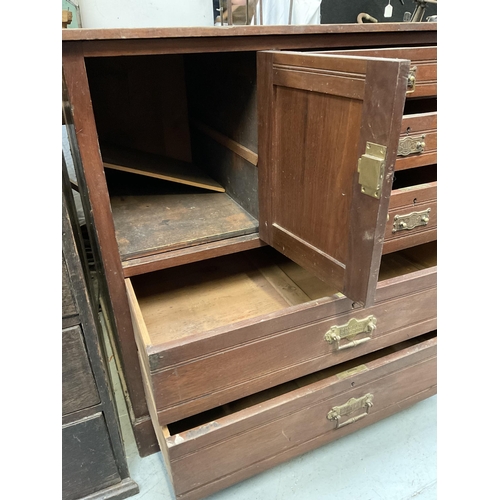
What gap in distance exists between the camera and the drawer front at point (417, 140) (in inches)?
34.1

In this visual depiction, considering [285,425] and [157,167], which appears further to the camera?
[157,167]

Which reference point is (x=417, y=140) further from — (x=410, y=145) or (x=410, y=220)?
(x=410, y=220)

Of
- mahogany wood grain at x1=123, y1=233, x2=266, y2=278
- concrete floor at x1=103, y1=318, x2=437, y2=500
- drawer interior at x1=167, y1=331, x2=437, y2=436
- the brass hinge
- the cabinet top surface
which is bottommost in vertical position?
concrete floor at x1=103, y1=318, x2=437, y2=500

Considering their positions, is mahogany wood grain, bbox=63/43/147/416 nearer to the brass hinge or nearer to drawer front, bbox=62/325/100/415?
drawer front, bbox=62/325/100/415

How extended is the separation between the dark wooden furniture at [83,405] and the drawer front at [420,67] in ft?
2.27

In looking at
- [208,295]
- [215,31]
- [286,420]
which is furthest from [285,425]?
[215,31]

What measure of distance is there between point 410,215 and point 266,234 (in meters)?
0.34

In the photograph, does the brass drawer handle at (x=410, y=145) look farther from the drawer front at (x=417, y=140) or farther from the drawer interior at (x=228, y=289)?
the drawer interior at (x=228, y=289)

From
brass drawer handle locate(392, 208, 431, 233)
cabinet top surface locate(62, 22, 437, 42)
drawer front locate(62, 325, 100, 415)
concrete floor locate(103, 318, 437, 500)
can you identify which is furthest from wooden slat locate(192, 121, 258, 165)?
concrete floor locate(103, 318, 437, 500)

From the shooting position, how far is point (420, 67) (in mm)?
854

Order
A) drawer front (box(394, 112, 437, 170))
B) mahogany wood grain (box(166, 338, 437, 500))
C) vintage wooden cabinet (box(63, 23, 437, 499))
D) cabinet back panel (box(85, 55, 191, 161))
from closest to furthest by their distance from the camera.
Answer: vintage wooden cabinet (box(63, 23, 437, 499)) < mahogany wood grain (box(166, 338, 437, 500)) < drawer front (box(394, 112, 437, 170)) < cabinet back panel (box(85, 55, 191, 161))

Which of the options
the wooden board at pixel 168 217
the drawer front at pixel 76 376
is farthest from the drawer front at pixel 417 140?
the drawer front at pixel 76 376

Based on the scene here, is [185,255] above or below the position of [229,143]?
below

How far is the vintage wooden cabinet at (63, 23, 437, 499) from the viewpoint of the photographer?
65cm
